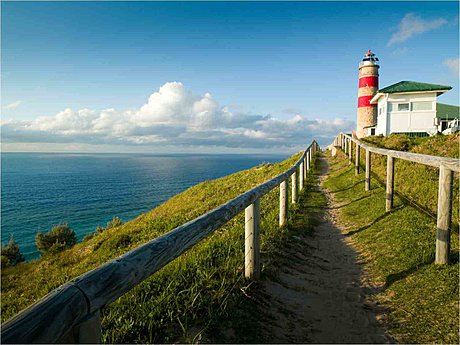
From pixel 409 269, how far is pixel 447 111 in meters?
41.1

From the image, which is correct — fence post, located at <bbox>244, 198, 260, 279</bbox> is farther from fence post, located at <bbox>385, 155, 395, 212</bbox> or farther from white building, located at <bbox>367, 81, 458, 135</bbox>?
white building, located at <bbox>367, 81, 458, 135</bbox>

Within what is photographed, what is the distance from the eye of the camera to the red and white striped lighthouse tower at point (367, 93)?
37875 mm

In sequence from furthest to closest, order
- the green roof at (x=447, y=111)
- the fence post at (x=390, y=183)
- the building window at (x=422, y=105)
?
the green roof at (x=447, y=111) < the building window at (x=422, y=105) < the fence post at (x=390, y=183)

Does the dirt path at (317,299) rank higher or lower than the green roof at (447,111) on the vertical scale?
lower

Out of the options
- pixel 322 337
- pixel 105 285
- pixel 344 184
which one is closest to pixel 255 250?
pixel 322 337

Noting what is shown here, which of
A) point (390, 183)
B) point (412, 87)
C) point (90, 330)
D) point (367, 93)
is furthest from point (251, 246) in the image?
point (367, 93)

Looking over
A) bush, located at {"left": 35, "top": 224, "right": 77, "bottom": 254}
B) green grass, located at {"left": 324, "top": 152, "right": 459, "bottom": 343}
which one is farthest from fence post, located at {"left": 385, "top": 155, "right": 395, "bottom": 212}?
bush, located at {"left": 35, "top": 224, "right": 77, "bottom": 254}

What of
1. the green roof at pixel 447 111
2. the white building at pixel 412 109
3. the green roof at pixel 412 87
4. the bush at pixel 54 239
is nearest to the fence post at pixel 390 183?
the white building at pixel 412 109

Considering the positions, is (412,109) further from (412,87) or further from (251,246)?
(251,246)

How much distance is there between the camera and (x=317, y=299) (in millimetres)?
4273

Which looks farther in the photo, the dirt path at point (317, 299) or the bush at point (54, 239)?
the bush at point (54, 239)

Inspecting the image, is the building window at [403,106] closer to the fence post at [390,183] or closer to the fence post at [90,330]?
the fence post at [390,183]

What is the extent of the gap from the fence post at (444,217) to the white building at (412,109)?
27.0m

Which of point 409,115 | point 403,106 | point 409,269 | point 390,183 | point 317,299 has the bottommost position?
point 317,299
